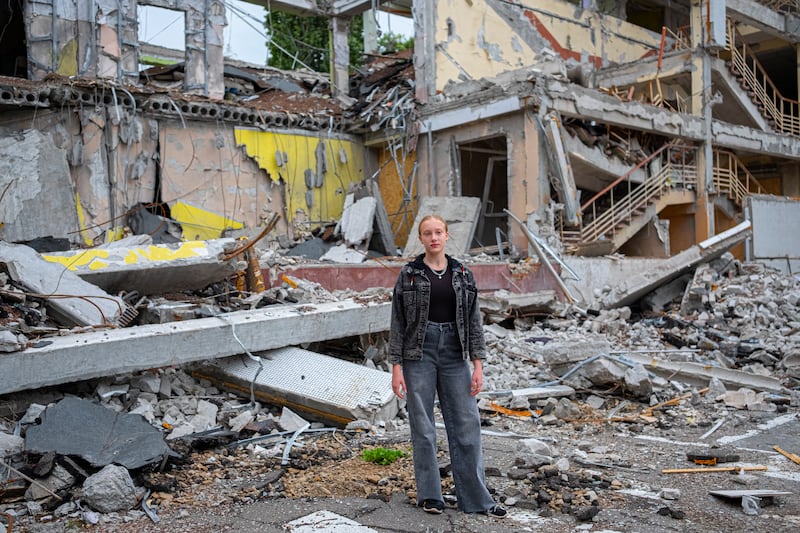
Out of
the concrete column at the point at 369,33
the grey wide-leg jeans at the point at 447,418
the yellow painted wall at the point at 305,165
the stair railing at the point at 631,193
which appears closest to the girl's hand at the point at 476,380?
the grey wide-leg jeans at the point at 447,418

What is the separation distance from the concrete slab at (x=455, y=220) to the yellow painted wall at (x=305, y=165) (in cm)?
284

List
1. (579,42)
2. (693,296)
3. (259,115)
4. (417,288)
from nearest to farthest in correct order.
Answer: (417,288), (693,296), (259,115), (579,42)

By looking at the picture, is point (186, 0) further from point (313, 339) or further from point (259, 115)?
point (313, 339)

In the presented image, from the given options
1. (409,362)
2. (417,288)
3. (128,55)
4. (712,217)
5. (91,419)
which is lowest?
(91,419)

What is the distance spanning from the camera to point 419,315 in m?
4.07

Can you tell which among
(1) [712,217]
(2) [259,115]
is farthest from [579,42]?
(2) [259,115]

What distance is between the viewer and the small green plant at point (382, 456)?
16.6ft

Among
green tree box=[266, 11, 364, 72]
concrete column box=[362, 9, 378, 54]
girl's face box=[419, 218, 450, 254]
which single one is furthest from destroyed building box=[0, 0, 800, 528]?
green tree box=[266, 11, 364, 72]

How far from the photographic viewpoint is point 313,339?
23.7 ft

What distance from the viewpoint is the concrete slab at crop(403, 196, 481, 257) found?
1459 cm

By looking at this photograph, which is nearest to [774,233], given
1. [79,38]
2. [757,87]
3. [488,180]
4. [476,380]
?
[757,87]

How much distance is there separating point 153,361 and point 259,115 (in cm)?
1099

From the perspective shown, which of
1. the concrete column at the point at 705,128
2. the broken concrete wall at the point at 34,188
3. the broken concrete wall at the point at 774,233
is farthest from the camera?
the broken concrete wall at the point at 774,233

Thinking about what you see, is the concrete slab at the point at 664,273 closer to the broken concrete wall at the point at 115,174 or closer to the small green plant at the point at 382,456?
the broken concrete wall at the point at 115,174
